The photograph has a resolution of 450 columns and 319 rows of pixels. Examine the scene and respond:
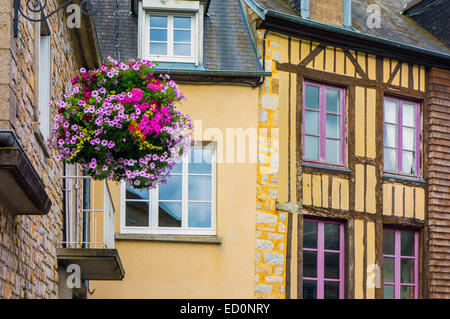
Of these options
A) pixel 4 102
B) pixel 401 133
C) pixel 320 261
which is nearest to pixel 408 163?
pixel 401 133

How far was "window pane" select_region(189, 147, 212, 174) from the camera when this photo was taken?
1580cm

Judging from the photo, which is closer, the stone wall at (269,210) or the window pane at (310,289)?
the stone wall at (269,210)

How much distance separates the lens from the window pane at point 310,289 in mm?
16308

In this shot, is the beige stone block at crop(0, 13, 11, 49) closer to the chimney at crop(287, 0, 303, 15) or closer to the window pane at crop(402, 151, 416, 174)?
the chimney at crop(287, 0, 303, 15)

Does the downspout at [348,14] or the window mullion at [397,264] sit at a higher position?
the downspout at [348,14]

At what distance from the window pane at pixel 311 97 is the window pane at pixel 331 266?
2518 mm

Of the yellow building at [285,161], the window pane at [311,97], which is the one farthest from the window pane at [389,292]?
the window pane at [311,97]

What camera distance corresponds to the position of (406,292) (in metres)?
17.6

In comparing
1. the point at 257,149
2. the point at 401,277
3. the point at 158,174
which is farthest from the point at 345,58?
the point at 158,174

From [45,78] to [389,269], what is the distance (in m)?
9.32

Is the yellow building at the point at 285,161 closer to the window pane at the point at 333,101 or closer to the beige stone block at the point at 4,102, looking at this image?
the window pane at the point at 333,101

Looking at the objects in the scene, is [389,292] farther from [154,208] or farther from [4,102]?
[4,102]

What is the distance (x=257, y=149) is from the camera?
15.8 metres

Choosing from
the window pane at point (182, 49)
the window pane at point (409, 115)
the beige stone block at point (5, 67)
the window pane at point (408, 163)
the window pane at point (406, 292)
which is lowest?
the window pane at point (406, 292)
